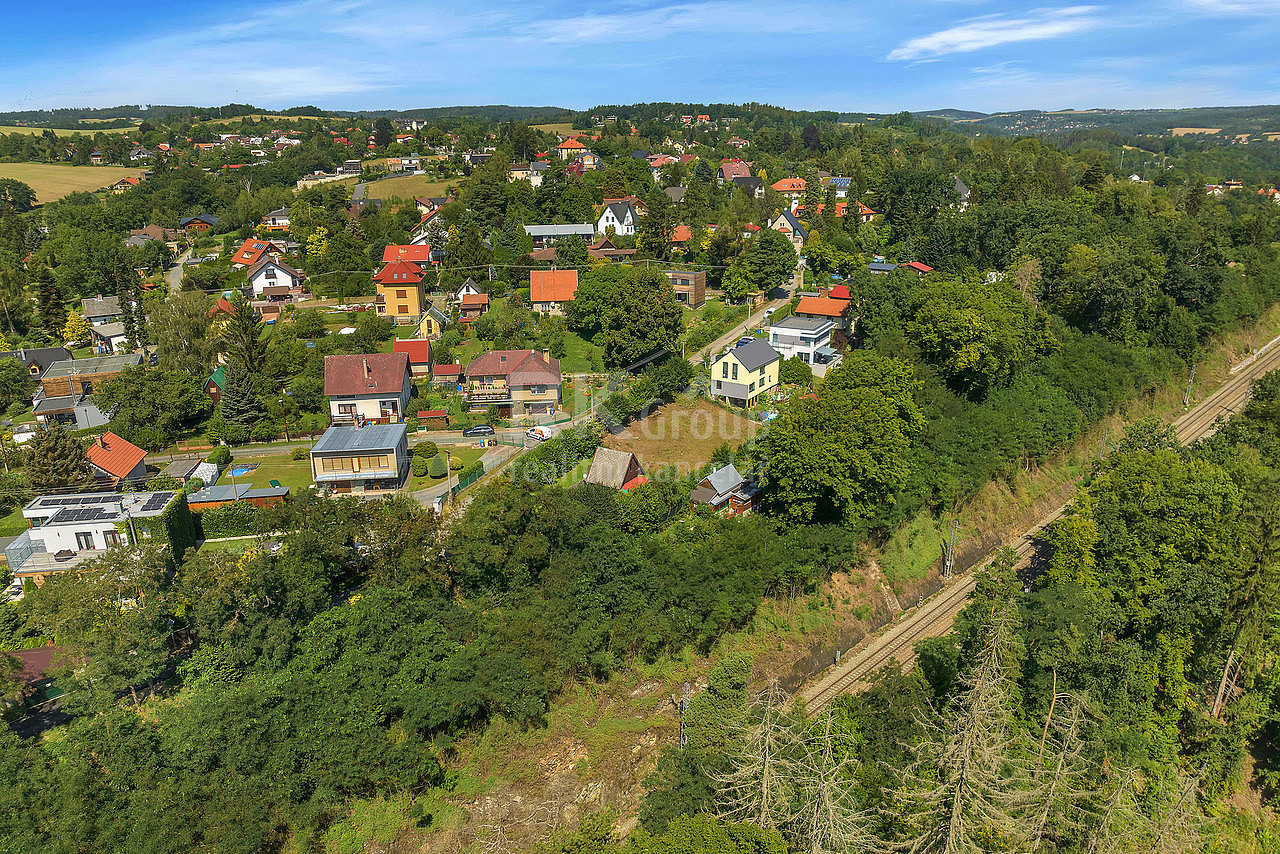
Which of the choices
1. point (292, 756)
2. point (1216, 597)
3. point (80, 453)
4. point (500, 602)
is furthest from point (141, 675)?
point (1216, 597)

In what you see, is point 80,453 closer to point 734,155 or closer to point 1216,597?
point 1216,597

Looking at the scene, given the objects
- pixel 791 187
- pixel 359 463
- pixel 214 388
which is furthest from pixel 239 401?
pixel 791 187

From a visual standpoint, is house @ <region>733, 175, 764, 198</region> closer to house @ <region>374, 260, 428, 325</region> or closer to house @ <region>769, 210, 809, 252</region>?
house @ <region>769, 210, 809, 252</region>

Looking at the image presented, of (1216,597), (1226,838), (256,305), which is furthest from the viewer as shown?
(256,305)

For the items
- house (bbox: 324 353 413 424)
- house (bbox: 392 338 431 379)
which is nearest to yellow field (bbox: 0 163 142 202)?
house (bbox: 392 338 431 379)

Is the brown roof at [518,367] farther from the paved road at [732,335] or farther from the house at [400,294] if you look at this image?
the house at [400,294]

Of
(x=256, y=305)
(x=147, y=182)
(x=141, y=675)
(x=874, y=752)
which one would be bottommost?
(x=874, y=752)
